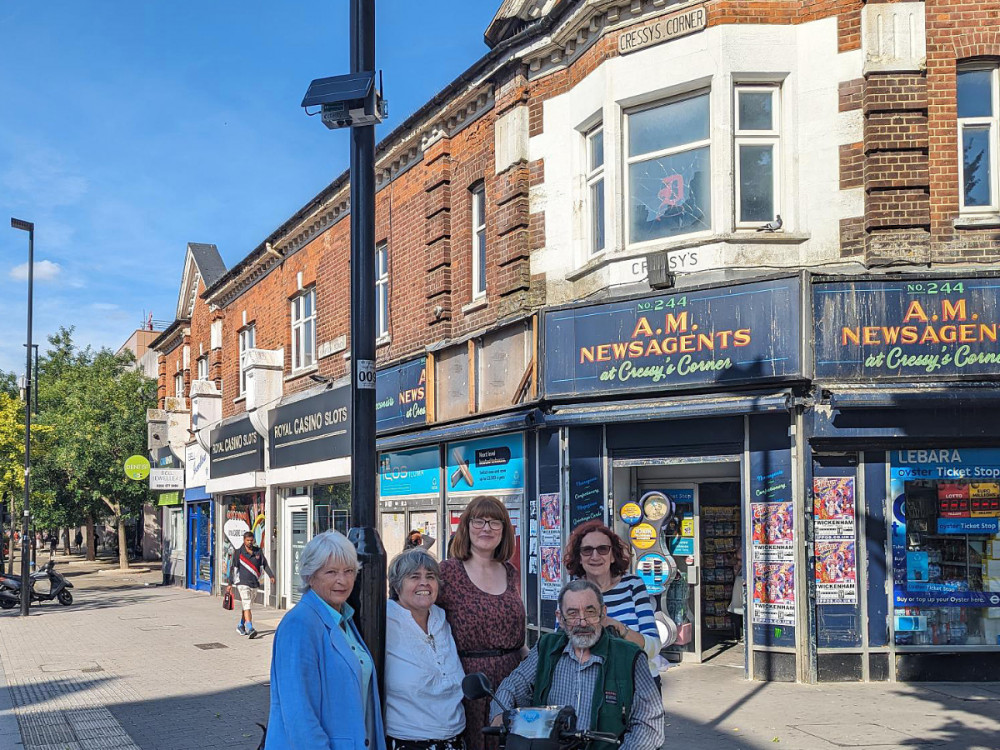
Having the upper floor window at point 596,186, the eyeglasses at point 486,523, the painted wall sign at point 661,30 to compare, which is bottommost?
the eyeglasses at point 486,523

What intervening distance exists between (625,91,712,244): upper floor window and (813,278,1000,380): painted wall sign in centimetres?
198

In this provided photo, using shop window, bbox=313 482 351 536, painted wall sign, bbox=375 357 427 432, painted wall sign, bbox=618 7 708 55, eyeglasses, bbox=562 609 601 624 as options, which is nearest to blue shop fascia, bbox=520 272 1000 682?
painted wall sign, bbox=618 7 708 55

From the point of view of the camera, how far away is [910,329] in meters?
10.9

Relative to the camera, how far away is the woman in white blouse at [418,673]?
4.39 m

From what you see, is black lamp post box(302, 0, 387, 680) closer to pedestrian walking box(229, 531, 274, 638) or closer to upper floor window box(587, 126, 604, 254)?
upper floor window box(587, 126, 604, 254)

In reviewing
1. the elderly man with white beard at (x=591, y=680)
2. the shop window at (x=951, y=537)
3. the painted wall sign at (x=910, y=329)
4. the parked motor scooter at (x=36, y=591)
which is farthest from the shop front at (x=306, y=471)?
the elderly man with white beard at (x=591, y=680)

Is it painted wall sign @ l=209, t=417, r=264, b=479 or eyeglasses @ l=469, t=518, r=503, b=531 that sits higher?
painted wall sign @ l=209, t=417, r=264, b=479

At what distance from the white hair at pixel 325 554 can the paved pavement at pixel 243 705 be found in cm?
516

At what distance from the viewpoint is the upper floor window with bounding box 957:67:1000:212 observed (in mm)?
11352

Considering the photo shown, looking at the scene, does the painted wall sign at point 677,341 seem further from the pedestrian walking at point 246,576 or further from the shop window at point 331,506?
the shop window at point 331,506

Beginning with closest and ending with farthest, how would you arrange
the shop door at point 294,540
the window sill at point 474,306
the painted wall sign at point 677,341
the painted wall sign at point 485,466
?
the painted wall sign at point 677,341 → the painted wall sign at point 485,466 → the window sill at point 474,306 → the shop door at point 294,540

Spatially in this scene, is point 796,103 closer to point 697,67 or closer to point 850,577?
point 697,67

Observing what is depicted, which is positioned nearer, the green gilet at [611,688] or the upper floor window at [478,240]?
the green gilet at [611,688]

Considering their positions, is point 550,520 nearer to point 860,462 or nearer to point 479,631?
point 860,462
